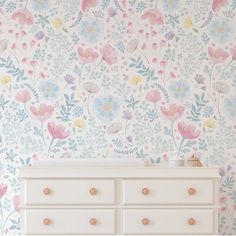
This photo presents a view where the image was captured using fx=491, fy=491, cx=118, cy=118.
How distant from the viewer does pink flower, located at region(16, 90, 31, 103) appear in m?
3.29

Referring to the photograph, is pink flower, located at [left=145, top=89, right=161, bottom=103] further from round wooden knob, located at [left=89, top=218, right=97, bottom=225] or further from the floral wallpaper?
round wooden knob, located at [left=89, top=218, right=97, bottom=225]

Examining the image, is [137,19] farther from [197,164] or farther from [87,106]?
[197,164]

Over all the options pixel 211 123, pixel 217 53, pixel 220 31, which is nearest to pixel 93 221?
pixel 211 123

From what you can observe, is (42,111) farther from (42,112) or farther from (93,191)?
(93,191)

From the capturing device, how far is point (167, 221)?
2.81m

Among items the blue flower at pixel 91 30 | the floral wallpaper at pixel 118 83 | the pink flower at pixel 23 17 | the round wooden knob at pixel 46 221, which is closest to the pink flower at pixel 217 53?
the floral wallpaper at pixel 118 83

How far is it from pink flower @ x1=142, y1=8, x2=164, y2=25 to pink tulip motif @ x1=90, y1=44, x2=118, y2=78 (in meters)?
0.30

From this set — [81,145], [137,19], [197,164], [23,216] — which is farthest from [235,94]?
[23,216]

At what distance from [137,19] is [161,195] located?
1219 mm

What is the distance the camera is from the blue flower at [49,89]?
3295 millimetres

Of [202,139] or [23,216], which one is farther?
[202,139]

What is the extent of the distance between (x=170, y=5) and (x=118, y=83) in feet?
2.09

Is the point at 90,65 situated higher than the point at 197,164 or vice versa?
the point at 90,65

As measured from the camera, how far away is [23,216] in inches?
110
